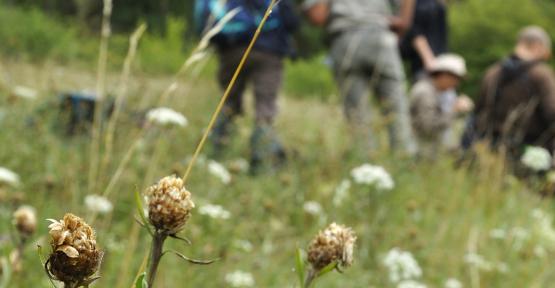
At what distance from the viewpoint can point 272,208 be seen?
275cm

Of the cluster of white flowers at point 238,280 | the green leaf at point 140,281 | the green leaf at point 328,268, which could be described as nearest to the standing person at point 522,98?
the cluster of white flowers at point 238,280

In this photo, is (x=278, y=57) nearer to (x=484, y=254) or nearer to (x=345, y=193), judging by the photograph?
(x=345, y=193)

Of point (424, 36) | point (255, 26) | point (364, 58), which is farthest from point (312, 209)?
point (424, 36)

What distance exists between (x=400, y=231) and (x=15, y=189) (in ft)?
5.18

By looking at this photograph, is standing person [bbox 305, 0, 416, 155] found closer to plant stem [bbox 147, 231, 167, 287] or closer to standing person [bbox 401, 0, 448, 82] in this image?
standing person [bbox 401, 0, 448, 82]

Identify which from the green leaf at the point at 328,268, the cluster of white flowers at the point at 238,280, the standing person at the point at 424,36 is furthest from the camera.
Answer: the standing person at the point at 424,36

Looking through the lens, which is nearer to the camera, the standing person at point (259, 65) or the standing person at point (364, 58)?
the standing person at point (259, 65)

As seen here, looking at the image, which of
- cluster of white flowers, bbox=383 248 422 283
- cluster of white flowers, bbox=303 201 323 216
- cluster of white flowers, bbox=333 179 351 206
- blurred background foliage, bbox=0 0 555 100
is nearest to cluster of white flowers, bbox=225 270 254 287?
cluster of white flowers, bbox=383 248 422 283

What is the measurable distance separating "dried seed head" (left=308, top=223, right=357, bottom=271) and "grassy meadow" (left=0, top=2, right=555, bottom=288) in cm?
116

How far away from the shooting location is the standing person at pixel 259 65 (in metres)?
3.49

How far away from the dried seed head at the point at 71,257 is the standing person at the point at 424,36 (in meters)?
4.83

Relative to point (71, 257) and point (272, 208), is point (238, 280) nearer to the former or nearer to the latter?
point (272, 208)

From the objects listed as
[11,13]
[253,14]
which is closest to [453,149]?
[253,14]

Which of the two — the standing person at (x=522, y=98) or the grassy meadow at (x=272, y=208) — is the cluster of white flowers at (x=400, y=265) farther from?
the standing person at (x=522, y=98)
